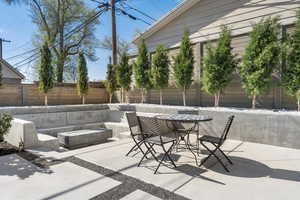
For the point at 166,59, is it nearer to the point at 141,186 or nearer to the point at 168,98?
the point at 168,98

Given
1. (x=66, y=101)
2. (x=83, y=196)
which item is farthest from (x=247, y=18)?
(x=66, y=101)

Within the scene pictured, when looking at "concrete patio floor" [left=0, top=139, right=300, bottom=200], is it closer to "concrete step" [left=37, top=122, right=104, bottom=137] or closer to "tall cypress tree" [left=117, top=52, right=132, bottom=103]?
"concrete step" [left=37, top=122, right=104, bottom=137]

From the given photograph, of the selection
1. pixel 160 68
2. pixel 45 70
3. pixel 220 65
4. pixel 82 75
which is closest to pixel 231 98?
pixel 220 65

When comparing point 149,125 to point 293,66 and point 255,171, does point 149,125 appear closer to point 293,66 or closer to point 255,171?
point 255,171

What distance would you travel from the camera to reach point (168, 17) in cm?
743

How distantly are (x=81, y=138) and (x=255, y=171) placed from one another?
4273 millimetres

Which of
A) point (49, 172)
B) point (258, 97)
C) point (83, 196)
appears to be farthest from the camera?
point (258, 97)

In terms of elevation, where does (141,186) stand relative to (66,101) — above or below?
below

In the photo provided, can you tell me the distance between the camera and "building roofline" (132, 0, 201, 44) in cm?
689

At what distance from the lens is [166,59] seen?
6.86 metres

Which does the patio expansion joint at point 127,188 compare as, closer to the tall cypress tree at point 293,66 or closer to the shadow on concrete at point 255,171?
the shadow on concrete at point 255,171

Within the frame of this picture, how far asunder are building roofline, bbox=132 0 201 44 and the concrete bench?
4.93 metres

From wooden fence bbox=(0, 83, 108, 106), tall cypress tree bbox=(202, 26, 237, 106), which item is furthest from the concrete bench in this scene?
wooden fence bbox=(0, 83, 108, 106)

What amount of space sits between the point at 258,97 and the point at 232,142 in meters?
1.91
